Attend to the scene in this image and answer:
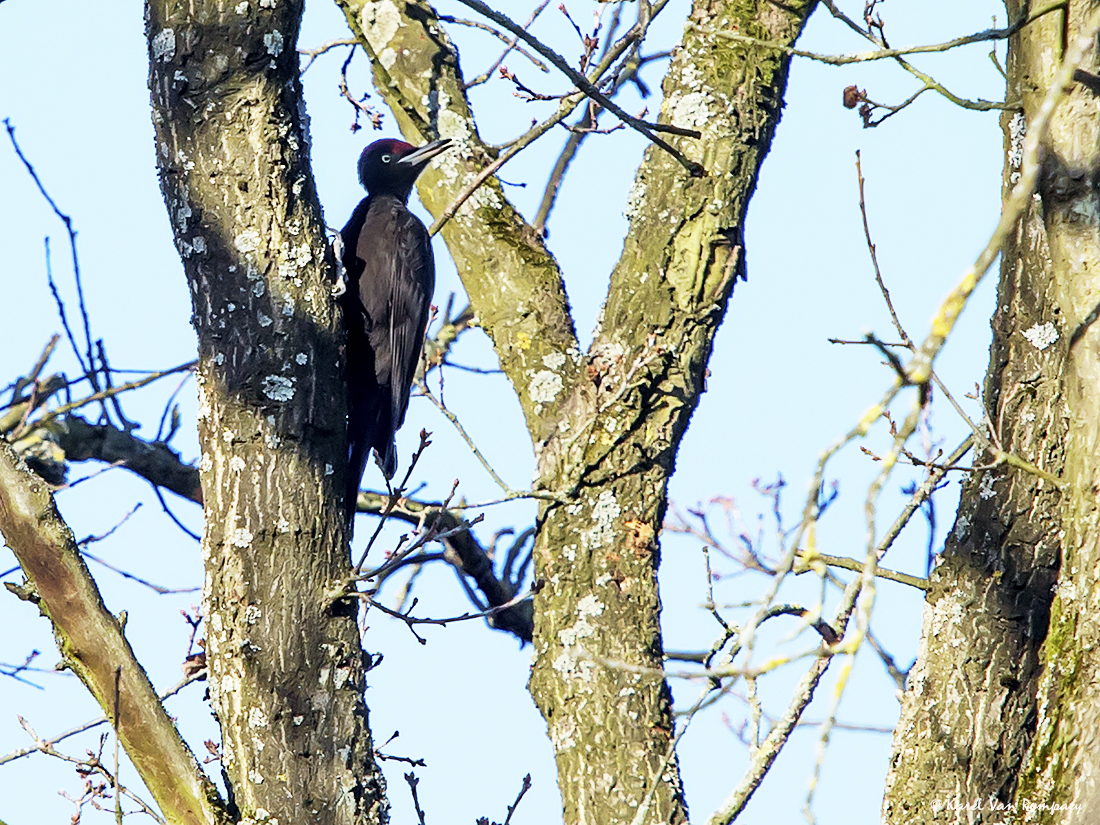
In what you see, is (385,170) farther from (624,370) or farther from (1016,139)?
(1016,139)

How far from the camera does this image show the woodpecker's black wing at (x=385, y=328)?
4164 millimetres

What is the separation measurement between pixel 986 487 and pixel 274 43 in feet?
6.97

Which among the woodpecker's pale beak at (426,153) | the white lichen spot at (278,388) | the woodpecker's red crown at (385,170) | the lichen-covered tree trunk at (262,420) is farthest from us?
the woodpecker's red crown at (385,170)

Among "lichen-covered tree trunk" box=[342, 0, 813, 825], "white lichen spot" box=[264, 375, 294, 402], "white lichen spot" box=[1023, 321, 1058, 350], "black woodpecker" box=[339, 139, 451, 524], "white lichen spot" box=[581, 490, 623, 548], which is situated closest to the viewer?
"white lichen spot" box=[264, 375, 294, 402]

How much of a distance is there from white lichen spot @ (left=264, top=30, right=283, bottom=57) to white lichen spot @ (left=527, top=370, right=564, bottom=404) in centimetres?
136

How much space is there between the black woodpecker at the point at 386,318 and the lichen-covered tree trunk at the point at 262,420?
137cm

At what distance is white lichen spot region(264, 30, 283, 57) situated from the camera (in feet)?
8.55

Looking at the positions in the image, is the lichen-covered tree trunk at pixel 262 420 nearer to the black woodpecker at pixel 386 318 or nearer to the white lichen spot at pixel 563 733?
the white lichen spot at pixel 563 733

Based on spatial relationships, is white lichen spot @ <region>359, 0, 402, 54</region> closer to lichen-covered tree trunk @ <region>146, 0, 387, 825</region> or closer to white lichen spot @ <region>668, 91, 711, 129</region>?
white lichen spot @ <region>668, 91, 711, 129</region>

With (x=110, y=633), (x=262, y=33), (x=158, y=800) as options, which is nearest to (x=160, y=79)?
(x=262, y=33)

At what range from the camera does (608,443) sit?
340 cm

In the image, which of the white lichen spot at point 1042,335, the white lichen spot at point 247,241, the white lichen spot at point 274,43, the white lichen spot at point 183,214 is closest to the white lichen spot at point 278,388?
the white lichen spot at point 247,241

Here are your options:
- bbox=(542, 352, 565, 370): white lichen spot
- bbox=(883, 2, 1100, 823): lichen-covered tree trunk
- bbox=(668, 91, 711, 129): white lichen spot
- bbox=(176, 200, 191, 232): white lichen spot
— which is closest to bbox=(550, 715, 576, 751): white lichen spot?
bbox=(883, 2, 1100, 823): lichen-covered tree trunk

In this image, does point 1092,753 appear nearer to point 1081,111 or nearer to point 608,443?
point 1081,111
